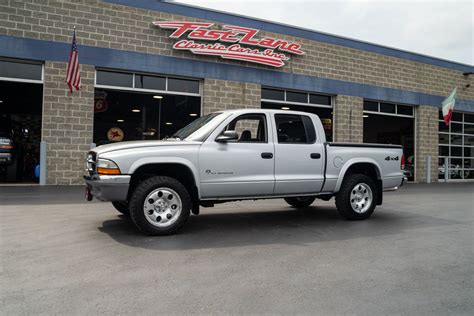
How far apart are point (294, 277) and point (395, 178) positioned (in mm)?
4661

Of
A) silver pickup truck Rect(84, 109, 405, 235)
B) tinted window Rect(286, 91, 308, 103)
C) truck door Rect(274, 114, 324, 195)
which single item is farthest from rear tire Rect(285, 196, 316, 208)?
tinted window Rect(286, 91, 308, 103)

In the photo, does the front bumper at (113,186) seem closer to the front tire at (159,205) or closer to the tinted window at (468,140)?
the front tire at (159,205)

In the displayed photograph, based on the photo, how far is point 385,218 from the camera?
771cm

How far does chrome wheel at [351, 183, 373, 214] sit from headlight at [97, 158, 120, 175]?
4.28 metres

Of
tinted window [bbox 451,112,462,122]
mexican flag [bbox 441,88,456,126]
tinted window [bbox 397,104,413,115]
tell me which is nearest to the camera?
mexican flag [bbox 441,88,456,126]

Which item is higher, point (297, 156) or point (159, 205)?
point (297, 156)

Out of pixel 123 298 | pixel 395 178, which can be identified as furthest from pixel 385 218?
pixel 123 298

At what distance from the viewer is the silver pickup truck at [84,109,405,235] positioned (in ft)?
17.9

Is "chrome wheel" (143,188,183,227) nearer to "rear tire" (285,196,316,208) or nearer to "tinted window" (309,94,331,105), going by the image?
"rear tire" (285,196,316,208)

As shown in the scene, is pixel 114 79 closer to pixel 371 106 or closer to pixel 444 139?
pixel 371 106

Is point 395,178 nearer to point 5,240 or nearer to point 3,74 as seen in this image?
point 5,240

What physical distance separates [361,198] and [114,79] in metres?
9.79

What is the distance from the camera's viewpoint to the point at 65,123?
1265cm

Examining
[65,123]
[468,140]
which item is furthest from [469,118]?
[65,123]
